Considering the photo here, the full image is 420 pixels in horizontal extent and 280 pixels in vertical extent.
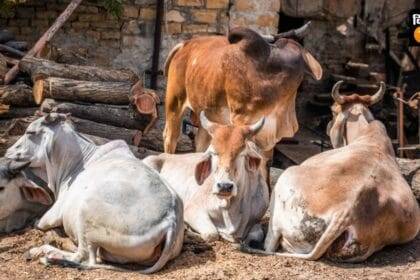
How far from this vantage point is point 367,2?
15102 mm

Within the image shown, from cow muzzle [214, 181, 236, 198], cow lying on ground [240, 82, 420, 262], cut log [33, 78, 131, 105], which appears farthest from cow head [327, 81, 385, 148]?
cut log [33, 78, 131, 105]

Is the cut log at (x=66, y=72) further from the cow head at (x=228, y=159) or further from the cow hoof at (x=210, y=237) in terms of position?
the cow hoof at (x=210, y=237)

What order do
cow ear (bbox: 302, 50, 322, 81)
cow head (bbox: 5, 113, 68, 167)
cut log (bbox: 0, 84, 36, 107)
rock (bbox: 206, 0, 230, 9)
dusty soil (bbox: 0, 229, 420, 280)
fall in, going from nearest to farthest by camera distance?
dusty soil (bbox: 0, 229, 420, 280) → cow head (bbox: 5, 113, 68, 167) → cow ear (bbox: 302, 50, 322, 81) → cut log (bbox: 0, 84, 36, 107) → rock (bbox: 206, 0, 230, 9)

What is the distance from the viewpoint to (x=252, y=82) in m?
7.91

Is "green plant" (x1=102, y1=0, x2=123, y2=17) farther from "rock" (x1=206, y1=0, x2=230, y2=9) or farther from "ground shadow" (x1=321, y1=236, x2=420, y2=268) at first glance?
"ground shadow" (x1=321, y1=236, x2=420, y2=268)

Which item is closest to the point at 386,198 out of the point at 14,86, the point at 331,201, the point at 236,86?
the point at 331,201

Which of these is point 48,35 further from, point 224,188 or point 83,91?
point 224,188

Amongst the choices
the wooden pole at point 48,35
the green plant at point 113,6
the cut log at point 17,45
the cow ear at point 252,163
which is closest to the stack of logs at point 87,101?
the wooden pole at point 48,35

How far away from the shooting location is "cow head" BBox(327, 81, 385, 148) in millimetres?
7434

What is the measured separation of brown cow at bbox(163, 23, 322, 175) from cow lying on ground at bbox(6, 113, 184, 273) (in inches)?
73.4

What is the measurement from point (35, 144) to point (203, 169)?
1.41 m

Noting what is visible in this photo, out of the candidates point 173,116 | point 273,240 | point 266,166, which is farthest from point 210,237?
point 173,116

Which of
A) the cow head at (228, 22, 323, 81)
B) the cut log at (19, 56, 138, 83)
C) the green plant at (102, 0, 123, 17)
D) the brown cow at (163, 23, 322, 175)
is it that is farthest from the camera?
the green plant at (102, 0, 123, 17)

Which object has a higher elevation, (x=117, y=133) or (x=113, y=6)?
(x=113, y=6)
